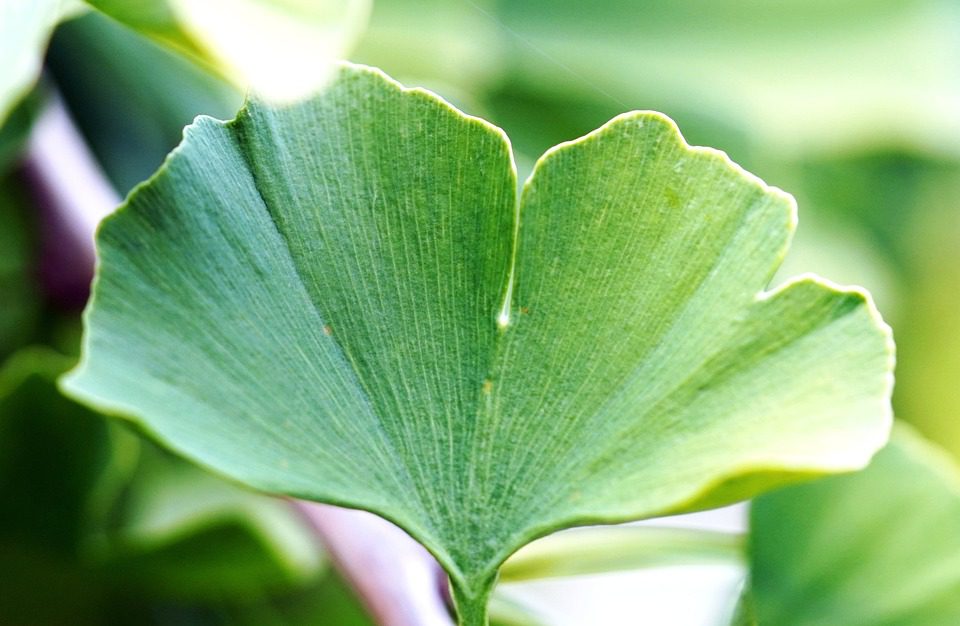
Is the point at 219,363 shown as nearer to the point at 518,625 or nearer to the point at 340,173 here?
the point at 340,173

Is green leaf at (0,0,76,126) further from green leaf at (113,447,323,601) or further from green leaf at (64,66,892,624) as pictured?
green leaf at (113,447,323,601)

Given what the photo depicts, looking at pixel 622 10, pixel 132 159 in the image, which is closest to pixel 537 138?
pixel 622 10

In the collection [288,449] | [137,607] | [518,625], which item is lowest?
[137,607]

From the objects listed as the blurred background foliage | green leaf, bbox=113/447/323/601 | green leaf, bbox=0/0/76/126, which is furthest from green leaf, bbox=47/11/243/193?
green leaf, bbox=0/0/76/126

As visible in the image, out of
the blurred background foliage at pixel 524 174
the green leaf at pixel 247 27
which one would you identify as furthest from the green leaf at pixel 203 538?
the green leaf at pixel 247 27

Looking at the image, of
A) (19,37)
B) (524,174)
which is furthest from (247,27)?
(524,174)

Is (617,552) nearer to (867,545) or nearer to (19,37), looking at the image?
(867,545)
